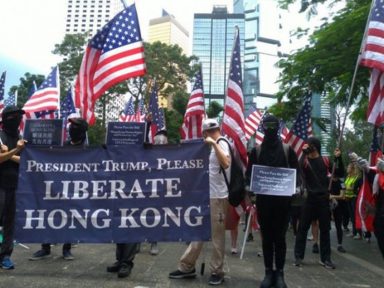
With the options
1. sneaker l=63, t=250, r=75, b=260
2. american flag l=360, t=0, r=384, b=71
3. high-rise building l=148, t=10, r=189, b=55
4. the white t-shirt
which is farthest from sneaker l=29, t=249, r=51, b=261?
high-rise building l=148, t=10, r=189, b=55

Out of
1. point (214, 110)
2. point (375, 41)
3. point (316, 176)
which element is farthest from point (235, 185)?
point (214, 110)

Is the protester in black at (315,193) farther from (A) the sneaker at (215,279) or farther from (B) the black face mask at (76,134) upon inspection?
(B) the black face mask at (76,134)

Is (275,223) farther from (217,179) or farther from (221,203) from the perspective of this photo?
(217,179)

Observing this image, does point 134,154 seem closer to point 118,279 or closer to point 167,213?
point 167,213

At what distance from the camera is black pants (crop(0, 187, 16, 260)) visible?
642 cm

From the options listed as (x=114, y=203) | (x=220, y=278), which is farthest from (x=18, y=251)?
(x=220, y=278)

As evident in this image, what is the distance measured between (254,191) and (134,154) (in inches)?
60.0

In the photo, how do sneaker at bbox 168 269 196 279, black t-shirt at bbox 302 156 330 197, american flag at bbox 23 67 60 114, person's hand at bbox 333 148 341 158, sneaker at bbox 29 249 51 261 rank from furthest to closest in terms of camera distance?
american flag at bbox 23 67 60 114, person's hand at bbox 333 148 341 158, black t-shirt at bbox 302 156 330 197, sneaker at bbox 29 249 51 261, sneaker at bbox 168 269 196 279

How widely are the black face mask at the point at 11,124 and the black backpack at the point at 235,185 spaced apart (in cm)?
276

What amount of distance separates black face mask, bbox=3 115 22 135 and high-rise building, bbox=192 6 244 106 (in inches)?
1658

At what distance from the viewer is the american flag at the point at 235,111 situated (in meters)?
7.14

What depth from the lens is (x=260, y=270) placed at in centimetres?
725

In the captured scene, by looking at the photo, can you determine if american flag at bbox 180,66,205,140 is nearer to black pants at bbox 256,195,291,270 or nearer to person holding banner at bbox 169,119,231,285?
person holding banner at bbox 169,119,231,285

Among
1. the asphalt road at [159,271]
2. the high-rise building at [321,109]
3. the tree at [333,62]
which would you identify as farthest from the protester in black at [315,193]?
the high-rise building at [321,109]
